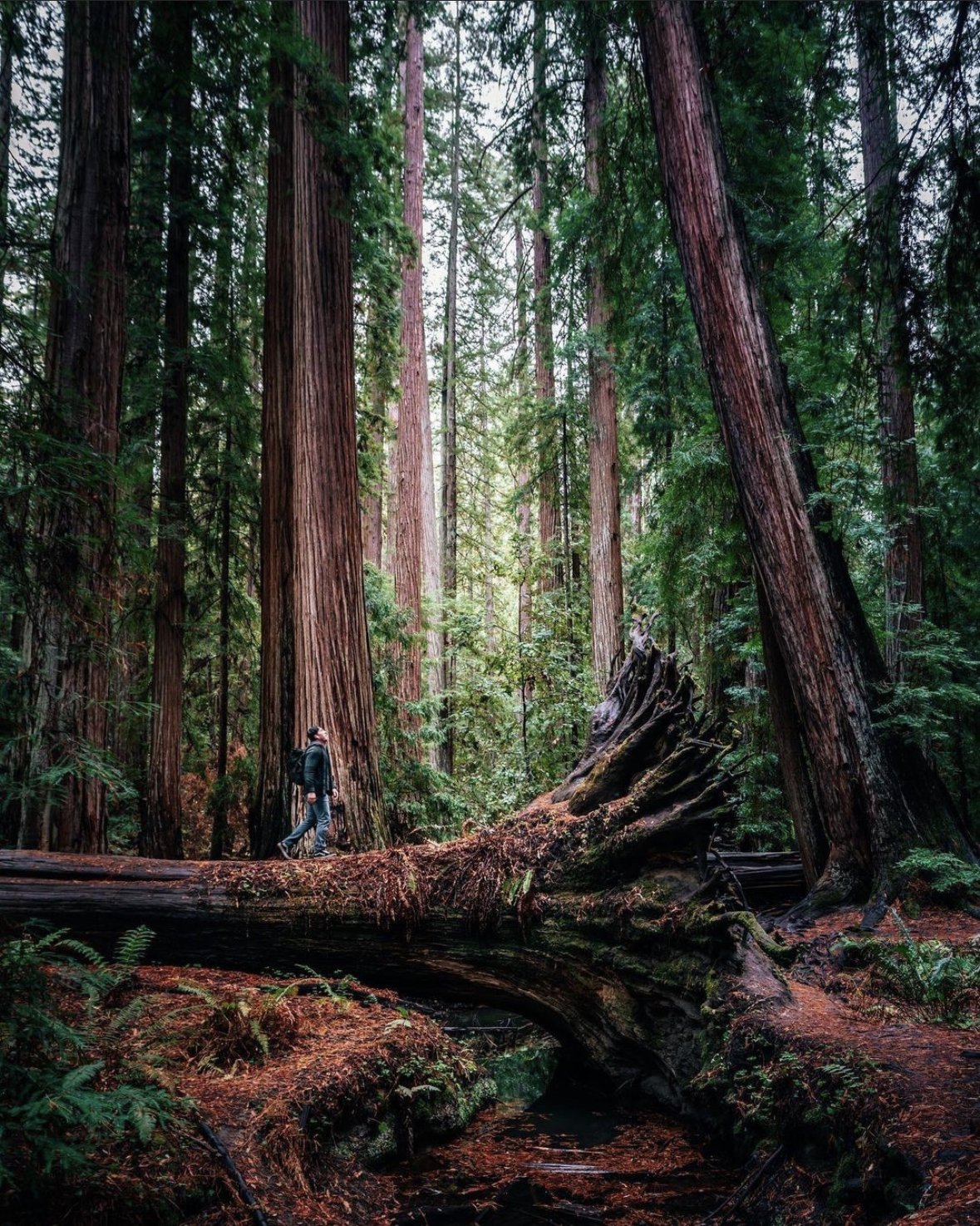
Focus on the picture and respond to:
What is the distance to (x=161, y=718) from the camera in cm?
1028

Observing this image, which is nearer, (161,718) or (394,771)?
(161,718)

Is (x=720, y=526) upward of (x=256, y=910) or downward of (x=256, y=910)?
upward

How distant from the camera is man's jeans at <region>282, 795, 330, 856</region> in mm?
7184

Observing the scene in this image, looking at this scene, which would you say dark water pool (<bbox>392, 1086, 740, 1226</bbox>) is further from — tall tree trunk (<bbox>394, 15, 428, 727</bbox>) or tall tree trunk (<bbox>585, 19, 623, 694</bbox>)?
tall tree trunk (<bbox>585, 19, 623, 694</bbox>)

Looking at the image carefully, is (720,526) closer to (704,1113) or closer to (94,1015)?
(704,1113)

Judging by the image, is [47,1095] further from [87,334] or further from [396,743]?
[396,743]

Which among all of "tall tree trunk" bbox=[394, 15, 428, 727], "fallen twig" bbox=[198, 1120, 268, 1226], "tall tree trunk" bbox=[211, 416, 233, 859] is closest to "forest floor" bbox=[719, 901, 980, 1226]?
"fallen twig" bbox=[198, 1120, 268, 1226]

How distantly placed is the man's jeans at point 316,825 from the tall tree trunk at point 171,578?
3.79 m

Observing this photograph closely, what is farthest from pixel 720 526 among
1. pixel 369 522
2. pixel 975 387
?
pixel 369 522

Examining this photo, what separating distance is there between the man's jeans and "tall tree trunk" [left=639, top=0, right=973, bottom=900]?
15.0 feet

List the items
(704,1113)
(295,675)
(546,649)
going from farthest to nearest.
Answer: (546,649) → (295,675) → (704,1113)

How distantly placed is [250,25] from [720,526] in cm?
703

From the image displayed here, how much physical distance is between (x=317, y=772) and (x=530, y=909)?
2.98 metres

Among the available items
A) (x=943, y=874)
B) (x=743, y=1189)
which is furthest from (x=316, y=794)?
(x=943, y=874)
